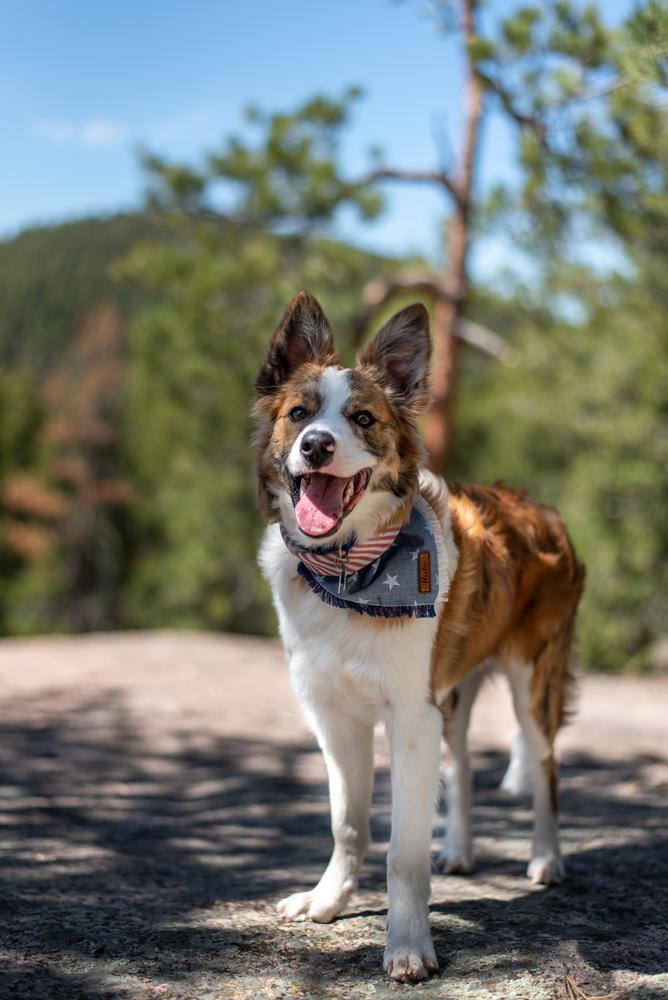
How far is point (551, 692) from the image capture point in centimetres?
416

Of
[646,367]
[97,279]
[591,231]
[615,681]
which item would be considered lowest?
[615,681]

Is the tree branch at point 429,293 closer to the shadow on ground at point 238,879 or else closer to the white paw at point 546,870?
the shadow on ground at point 238,879

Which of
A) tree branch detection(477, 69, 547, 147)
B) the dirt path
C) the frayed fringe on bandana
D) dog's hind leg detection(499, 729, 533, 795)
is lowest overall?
the dirt path

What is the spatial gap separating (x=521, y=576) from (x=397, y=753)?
3.69ft

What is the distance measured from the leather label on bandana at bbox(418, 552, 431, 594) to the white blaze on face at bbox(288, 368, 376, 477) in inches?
15.0

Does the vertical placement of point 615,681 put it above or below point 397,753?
below

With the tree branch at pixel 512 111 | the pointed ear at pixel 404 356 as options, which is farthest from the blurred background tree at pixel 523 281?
the pointed ear at pixel 404 356

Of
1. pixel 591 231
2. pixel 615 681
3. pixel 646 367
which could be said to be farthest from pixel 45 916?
pixel 646 367

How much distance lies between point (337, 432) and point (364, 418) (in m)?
0.22

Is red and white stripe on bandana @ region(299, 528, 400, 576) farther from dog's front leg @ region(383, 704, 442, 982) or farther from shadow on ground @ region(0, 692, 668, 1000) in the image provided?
shadow on ground @ region(0, 692, 668, 1000)

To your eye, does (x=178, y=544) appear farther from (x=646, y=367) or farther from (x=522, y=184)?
(x=522, y=184)

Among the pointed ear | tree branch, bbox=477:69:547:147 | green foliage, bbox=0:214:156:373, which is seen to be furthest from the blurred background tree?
green foliage, bbox=0:214:156:373

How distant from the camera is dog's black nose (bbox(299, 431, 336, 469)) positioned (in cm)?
303

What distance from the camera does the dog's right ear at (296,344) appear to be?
11.8 feet
